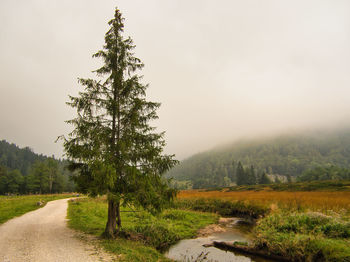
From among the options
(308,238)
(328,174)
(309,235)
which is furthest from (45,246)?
(328,174)

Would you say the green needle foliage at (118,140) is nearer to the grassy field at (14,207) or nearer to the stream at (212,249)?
the stream at (212,249)

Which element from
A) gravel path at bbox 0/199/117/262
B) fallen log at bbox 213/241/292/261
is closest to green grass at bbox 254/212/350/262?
fallen log at bbox 213/241/292/261

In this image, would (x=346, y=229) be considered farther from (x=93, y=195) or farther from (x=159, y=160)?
(x=93, y=195)

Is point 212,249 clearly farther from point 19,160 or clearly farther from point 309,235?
point 19,160

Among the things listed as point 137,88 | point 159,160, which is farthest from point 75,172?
point 137,88

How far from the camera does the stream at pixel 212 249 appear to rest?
940 centimetres

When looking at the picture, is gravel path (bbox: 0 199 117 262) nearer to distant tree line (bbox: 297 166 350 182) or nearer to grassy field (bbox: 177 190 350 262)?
grassy field (bbox: 177 190 350 262)

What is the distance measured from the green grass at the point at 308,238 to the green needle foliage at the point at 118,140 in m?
6.24

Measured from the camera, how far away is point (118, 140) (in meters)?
9.41

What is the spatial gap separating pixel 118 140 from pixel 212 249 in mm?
8245

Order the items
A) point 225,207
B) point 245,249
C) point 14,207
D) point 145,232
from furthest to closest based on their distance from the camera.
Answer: point 225,207 → point 14,207 → point 145,232 → point 245,249

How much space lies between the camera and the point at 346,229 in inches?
384

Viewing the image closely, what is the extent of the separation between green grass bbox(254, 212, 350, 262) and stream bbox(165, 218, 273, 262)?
46.3 inches

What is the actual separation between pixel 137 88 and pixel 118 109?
174cm
